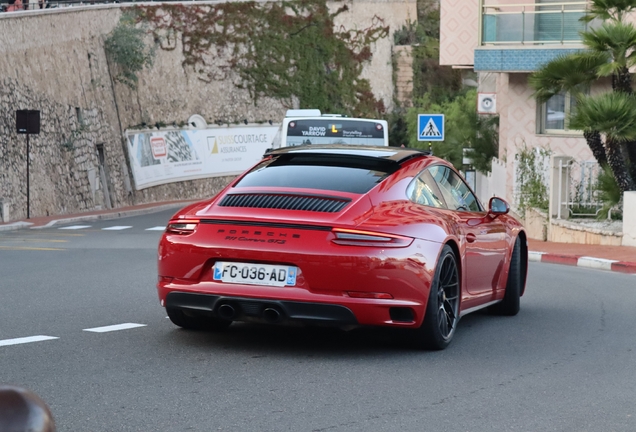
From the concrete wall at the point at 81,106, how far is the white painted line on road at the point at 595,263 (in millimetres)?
17959

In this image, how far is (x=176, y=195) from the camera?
1789 inches

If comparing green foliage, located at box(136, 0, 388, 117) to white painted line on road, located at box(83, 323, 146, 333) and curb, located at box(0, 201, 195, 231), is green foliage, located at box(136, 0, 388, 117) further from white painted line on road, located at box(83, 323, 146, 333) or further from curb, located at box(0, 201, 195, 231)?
white painted line on road, located at box(83, 323, 146, 333)

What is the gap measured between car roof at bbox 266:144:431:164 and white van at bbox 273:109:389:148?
1934 cm

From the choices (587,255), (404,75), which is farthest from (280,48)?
(587,255)

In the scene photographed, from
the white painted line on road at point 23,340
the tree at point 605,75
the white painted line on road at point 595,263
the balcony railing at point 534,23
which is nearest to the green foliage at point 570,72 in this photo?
the tree at point 605,75

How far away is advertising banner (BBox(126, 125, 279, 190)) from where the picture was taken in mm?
42750

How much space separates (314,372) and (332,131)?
2189cm

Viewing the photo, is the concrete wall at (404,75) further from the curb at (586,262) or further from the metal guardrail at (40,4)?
the curb at (586,262)

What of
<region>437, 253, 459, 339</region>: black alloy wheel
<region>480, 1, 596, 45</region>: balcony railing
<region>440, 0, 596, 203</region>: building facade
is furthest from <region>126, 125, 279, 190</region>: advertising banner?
<region>437, 253, 459, 339</region>: black alloy wheel

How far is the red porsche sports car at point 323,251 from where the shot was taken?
22.3 feet

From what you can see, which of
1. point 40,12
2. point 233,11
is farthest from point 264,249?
point 233,11

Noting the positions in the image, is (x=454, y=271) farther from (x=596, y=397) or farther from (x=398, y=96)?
(x=398, y=96)

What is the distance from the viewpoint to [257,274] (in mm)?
6875

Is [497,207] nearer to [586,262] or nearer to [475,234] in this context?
[475,234]
